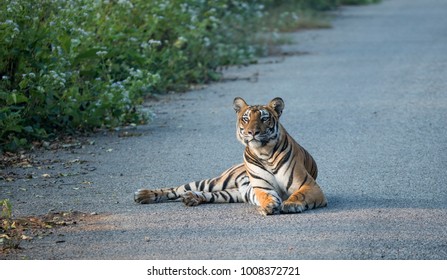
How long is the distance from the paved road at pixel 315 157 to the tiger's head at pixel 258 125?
0.56m

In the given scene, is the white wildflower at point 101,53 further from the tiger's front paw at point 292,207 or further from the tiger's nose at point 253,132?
the tiger's front paw at point 292,207

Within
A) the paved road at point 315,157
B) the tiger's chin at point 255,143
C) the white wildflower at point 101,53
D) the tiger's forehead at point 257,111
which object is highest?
the tiger's forehead at point 257,111

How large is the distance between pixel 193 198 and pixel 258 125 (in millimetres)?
863

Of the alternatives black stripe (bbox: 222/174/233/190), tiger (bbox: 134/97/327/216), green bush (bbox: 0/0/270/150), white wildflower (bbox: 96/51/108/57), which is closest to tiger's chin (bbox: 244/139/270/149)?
tiger (bbox: 134/97/327/216)

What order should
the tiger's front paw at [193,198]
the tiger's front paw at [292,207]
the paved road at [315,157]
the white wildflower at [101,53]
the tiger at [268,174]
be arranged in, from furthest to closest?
the white wildflower at [101,53], the tiger's front paw at [193,198], the tiger at [268,174], the tiger's front paw at [292,207], the paved road at [315,157]

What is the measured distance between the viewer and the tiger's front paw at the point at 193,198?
9.02 meters

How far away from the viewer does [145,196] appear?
9148 mm

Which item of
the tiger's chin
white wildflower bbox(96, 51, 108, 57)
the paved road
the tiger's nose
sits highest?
the tiger's nose

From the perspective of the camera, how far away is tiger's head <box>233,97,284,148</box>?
8.65 metres

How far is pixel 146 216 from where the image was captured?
8602mm

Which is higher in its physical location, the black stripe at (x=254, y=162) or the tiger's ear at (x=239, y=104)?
the tiger's ear at (x=239, y=104)

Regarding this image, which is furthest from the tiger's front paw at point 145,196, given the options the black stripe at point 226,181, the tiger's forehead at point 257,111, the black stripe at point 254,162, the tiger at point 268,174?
the tiger's forehead at point 257,111

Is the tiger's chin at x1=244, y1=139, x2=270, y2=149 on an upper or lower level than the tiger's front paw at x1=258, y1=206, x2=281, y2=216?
upper

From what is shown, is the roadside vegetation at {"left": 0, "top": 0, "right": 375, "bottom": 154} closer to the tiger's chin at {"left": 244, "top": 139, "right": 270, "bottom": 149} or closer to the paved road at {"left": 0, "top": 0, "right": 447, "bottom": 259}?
the paved road at {"left": 0, "top": 0, "right": 447, "bottom": 259}
